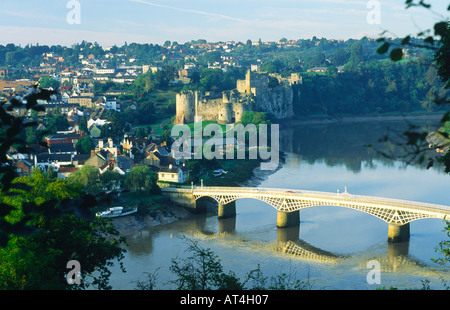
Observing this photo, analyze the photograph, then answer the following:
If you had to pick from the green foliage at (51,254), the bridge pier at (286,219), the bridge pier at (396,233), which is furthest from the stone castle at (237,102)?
the green foliage at (51,254)

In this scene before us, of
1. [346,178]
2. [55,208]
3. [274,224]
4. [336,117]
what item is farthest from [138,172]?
[336,117]

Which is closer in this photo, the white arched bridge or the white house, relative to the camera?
the white arched bridge

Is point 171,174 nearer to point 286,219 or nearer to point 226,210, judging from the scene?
point 226,210

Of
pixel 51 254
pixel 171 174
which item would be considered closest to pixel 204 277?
pixel 51 254

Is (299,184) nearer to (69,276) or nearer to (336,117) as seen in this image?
(69,276)

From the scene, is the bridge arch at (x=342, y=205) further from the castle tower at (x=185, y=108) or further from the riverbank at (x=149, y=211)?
the castle tower at (x=185, y=108)

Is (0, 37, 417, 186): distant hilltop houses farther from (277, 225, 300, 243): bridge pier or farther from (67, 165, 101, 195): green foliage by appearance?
(277, 225, 300, 243): bridge pier

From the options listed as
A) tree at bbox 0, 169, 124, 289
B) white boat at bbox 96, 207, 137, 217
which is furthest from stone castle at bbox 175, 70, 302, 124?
tree at bbox 0, 169, 124, 289
